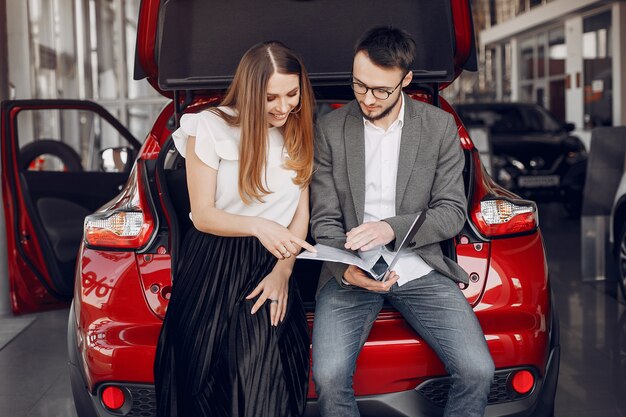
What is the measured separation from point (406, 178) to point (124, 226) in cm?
100

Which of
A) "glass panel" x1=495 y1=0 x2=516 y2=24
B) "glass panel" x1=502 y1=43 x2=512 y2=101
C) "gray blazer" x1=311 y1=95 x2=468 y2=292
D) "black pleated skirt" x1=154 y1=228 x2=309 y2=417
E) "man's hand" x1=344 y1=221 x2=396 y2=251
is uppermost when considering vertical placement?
"glass panel" x1=495 y1=0 x2=516 y2=24

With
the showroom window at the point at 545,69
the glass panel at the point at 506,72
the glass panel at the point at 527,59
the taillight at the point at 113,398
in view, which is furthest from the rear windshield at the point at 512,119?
the glass panel at the point at 506,72

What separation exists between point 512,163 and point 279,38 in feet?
25.5

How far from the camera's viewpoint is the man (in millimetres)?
2621

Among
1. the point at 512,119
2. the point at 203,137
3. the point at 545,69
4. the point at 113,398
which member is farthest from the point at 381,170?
the point at 545,69

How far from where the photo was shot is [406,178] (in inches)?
113

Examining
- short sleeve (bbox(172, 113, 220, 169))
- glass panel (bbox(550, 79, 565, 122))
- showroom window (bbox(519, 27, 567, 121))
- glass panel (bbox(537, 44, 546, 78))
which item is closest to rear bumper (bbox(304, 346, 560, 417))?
short sleeve (bbox(172, 113, 220, 169))

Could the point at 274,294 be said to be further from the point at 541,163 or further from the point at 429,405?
the point at 541,163

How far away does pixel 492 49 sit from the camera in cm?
3050

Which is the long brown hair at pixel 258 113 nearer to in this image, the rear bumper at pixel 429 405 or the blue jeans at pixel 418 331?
the blue jeans at pixel 418 331

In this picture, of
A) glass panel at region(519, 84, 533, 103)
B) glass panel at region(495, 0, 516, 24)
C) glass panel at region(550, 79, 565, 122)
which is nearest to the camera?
glass panel at region(550, 79, 565, 122)

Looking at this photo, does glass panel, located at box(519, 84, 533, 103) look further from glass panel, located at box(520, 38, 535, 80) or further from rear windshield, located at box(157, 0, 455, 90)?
rear windshield, located at box(157, 0, 455, 90)

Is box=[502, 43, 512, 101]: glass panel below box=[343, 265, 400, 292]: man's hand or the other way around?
the other way around

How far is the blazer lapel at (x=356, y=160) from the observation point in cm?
288
